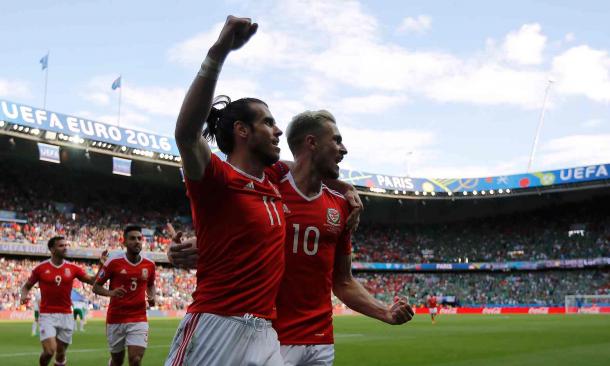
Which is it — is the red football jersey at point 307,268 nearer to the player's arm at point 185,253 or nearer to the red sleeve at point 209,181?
the player's arm at point 185,253

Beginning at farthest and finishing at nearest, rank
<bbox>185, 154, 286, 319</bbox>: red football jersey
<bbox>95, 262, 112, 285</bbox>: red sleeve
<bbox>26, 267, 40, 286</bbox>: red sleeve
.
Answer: <bbox>26, 267, 40, 286</bbox>: red sleeve
<bbox>95, 262, 112, 285</bbox>: red sleeve
<bbox>185, 154, 286, 319</bbox>: red football jersey

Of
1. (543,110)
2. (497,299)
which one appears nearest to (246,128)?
(497,299)

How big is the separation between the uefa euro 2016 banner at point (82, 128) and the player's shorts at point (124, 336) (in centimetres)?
3521

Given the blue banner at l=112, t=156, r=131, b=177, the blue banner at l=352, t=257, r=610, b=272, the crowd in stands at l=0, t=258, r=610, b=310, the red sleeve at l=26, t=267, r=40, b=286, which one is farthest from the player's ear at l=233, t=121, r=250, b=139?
the blue banner at l=352, t=257, r=610, b=272

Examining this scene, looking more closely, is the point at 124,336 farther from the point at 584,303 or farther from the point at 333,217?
the point at 584,303

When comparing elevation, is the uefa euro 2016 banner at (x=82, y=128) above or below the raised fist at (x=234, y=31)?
above

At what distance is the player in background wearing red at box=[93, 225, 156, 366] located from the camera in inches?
407

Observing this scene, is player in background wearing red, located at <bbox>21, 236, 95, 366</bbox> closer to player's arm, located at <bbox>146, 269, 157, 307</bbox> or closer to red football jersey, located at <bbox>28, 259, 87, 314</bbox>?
red football jersey, located at <bbox>28, 259, 87, 314</bbox>

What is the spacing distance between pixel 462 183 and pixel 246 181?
6184cm

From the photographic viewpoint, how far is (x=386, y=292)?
212 ft

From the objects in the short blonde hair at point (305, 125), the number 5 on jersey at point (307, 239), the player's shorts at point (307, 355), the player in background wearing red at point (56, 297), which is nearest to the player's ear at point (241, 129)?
the number 5 on jersey at point (307, 239)

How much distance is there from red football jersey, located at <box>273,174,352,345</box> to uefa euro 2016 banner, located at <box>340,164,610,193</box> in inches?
2056

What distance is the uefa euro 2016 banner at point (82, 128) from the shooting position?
41.6m

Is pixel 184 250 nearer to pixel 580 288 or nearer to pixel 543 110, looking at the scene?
pixel 580 288
